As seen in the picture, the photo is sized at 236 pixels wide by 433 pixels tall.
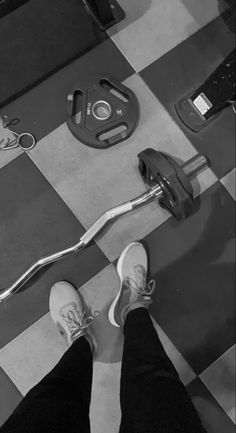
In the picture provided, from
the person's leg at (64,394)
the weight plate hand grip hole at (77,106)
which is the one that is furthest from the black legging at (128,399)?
the weight plate hand grip hole at (77,106)

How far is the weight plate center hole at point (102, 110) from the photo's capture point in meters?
1.24

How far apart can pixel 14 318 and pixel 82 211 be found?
339mm

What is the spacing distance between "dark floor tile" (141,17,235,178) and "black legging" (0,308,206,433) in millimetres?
571

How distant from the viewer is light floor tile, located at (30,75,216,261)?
4.07 ft

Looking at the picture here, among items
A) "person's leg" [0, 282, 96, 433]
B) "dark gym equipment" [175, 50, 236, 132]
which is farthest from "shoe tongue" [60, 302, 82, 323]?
"dark gym equipment" [175, 50, 236, 132]

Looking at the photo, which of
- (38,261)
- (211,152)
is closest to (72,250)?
(38,261)

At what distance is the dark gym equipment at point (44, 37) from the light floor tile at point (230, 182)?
53 centimetres

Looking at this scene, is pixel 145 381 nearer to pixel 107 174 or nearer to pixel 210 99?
pixel 107 174

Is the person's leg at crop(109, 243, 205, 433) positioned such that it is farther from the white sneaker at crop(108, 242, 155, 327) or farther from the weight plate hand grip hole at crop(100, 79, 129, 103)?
the weight plate hand grip hole at crop(100, 79, 129, 103)

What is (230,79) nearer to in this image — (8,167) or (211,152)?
(211,152)

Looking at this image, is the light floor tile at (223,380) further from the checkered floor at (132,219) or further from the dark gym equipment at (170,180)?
the dark gym equipment at (170,180)

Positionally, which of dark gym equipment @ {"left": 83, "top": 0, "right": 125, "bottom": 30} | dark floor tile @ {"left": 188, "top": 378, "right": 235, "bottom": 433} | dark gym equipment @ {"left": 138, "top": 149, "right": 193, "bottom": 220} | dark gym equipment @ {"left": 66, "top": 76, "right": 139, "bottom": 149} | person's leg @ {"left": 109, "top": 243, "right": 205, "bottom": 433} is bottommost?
dark floor tile @ {"left": 188, "top": 378, "right": 235, "bottom": 433}

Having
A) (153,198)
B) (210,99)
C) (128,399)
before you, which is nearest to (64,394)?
(128,399)

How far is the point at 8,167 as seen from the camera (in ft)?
4.03
